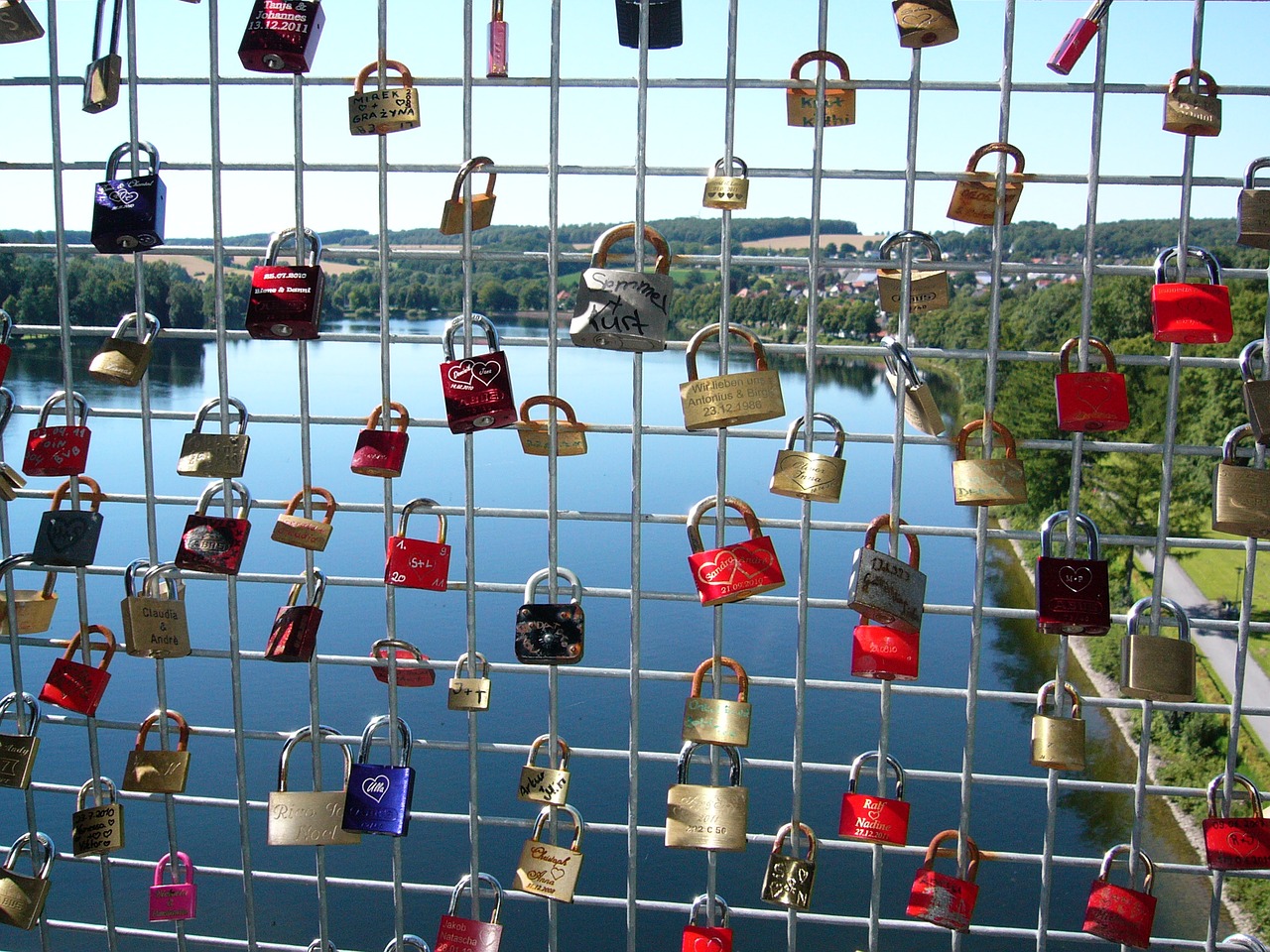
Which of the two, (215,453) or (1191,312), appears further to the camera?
(215,453)

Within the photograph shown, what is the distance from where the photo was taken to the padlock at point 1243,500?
1.63 m

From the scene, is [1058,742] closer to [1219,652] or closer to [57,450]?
[57,450]

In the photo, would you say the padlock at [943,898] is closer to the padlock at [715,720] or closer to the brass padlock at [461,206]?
the padlock at [715,720]

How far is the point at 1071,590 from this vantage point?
5.51ft

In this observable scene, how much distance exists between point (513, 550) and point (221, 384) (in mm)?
11462

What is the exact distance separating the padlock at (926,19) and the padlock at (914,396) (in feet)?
1.49

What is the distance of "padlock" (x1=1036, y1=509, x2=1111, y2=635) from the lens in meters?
1.66

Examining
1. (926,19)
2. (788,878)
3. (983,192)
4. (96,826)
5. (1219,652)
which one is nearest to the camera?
(926,19)

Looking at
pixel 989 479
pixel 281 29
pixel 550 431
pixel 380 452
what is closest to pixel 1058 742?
pixel 989 479

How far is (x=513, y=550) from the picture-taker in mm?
13273

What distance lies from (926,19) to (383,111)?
85 cm

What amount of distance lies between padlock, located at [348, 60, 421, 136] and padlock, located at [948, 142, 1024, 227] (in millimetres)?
871

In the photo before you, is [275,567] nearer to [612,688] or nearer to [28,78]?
[612,688]

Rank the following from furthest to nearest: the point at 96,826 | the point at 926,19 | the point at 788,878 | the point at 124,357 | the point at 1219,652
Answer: the point at 1219,652 < the point at 96,826 < the point at 124,357 < the point at 788,878 < the point at 926,19
